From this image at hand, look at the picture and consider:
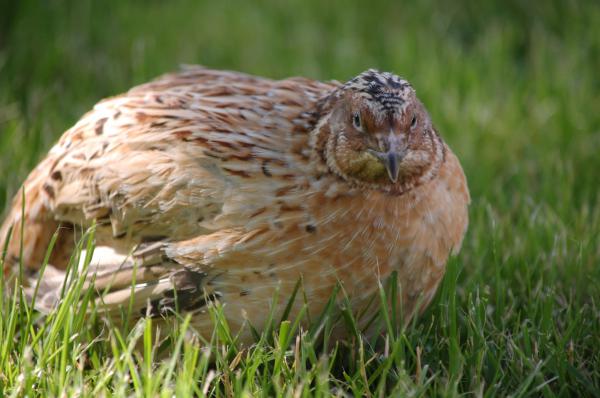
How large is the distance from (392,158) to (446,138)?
2175mm

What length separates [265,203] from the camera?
3.46m

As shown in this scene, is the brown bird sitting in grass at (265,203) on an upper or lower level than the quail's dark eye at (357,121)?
lower

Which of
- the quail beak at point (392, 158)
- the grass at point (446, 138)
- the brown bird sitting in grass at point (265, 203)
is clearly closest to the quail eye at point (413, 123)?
the brown bird sitting in grass at point (265, 203)

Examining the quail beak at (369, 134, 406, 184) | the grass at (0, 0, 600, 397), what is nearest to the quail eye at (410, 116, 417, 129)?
the quail beak at (369, 134, 406, 184)

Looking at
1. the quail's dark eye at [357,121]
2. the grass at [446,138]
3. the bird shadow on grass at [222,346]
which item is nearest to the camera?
the bird shadow on grass at [222,346]

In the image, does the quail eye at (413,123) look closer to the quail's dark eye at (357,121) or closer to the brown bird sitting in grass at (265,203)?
the brown bird sitting in grass at (265,203)

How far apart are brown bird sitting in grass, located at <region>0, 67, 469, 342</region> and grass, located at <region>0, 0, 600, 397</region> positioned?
0.42 ft

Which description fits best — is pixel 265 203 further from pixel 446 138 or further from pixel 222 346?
pixel 446 138

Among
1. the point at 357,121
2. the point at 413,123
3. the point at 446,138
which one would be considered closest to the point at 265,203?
the point at 357,121

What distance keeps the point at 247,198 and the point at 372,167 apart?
1.53 feet

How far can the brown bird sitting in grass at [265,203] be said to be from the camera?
339cm

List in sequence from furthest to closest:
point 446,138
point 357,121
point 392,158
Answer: point 446,138, point 357,121, point 392,158

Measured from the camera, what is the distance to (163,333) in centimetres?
353

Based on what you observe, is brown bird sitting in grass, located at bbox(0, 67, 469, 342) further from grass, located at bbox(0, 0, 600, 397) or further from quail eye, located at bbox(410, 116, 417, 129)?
grass, located at bbox(0, 0, 600, 397)
